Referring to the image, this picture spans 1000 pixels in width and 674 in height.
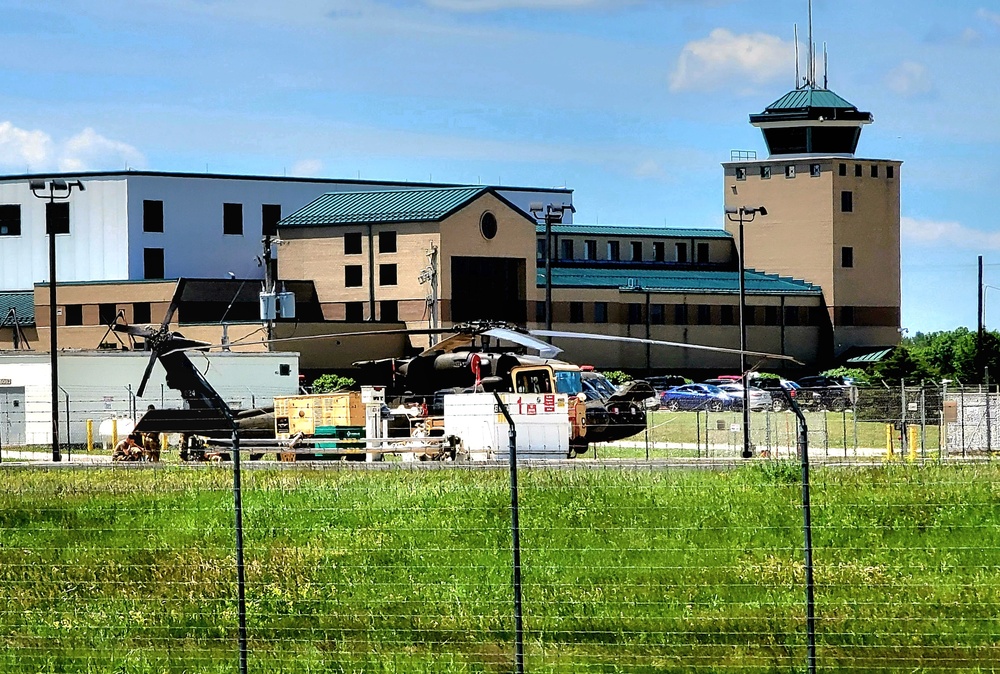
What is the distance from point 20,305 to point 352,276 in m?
23.5

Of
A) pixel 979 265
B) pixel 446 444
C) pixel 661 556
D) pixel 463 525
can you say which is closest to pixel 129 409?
pixel 446 444

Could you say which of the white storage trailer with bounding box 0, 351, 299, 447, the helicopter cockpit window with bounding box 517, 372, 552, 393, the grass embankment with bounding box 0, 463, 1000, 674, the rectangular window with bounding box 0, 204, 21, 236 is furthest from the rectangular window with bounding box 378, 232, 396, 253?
the grass embankment with bounding box 0, 463, 1000, 674

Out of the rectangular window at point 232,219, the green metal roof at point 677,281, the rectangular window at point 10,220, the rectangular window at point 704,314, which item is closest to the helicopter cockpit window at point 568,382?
the green metal roof at point 677,281

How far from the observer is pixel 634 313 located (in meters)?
103

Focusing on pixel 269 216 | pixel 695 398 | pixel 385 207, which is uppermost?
pixel 269 216

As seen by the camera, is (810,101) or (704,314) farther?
(810,101)

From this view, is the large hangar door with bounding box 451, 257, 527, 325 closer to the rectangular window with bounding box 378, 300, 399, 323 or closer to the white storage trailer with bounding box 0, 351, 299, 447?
the rectangular window with bounding box 378, 300, 399, 323

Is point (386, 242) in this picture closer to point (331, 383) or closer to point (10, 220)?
point (331, 383)

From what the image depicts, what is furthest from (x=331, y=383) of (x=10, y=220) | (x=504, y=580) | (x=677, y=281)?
(x=504, y=580)

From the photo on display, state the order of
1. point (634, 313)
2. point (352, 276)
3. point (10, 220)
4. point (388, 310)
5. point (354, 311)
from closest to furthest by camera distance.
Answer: point (388, 310), point (354, 311), point (352, 276), point (634, 313), point (10, 220)

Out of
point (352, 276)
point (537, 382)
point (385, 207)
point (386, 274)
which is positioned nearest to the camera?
point (537, 382)

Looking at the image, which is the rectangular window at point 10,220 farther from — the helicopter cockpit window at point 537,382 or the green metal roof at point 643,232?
the helicopter cockpit window at point 537,382

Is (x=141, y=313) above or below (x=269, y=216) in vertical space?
below

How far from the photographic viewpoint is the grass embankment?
1508 centimetres
